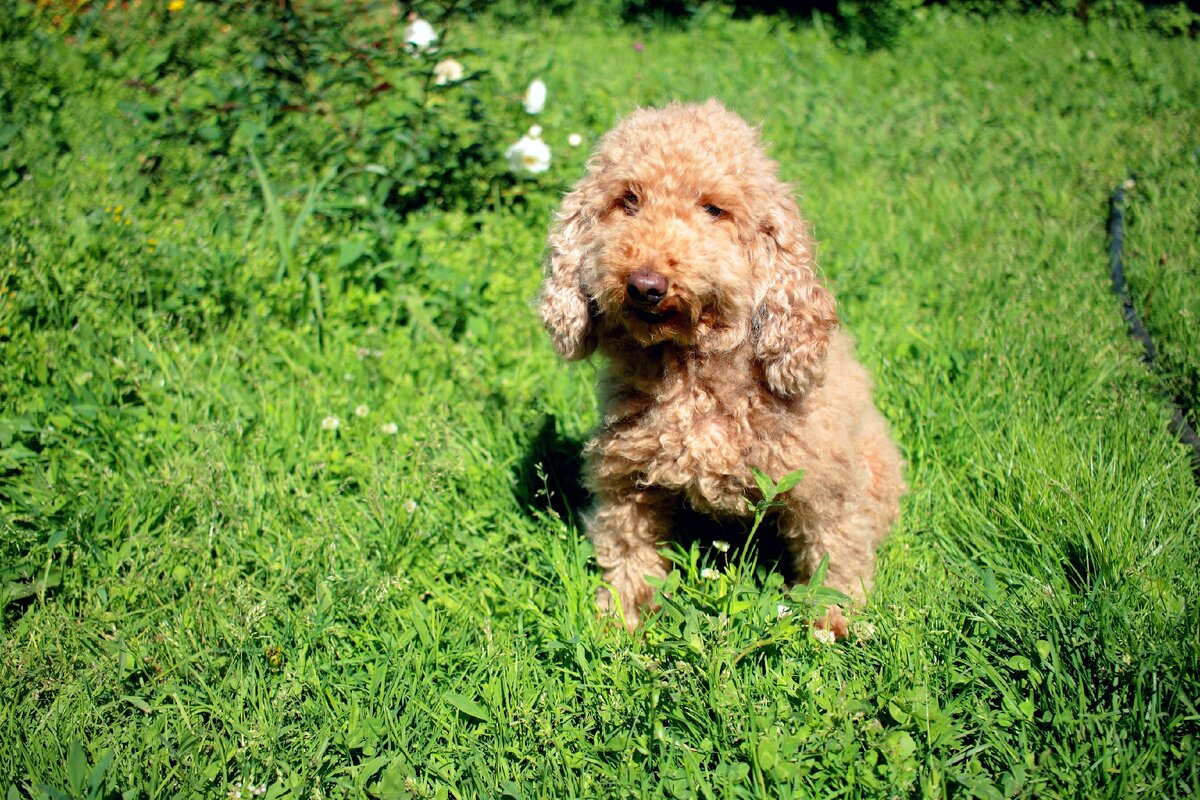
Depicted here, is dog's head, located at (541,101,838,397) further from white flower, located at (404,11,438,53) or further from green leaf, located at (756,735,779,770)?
white flower, located at (404,11,438,53)

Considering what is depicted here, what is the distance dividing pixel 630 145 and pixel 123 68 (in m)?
4.93

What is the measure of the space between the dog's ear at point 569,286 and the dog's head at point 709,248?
0.27 ft

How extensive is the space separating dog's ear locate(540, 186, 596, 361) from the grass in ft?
2.33

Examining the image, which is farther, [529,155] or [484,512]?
[529,155]

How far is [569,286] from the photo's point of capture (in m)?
2.70

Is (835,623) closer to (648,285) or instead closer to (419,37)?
(648,285)

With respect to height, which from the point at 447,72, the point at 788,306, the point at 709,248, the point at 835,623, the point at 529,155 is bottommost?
the point at 835,623

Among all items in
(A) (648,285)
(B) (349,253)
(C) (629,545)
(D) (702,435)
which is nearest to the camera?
(A) (648,285)

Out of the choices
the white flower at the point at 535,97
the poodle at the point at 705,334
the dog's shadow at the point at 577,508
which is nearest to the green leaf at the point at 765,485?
the poodle at the point at 705,334

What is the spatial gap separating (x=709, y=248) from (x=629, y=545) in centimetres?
106

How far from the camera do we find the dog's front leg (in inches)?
110

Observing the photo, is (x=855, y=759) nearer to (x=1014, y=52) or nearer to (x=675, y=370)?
(x=675, y=370)

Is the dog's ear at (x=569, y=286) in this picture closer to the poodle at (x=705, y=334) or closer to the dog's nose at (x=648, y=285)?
the poodle at (x=705, y=334)

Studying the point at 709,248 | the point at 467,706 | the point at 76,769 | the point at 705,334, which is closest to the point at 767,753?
the point at 467,706
